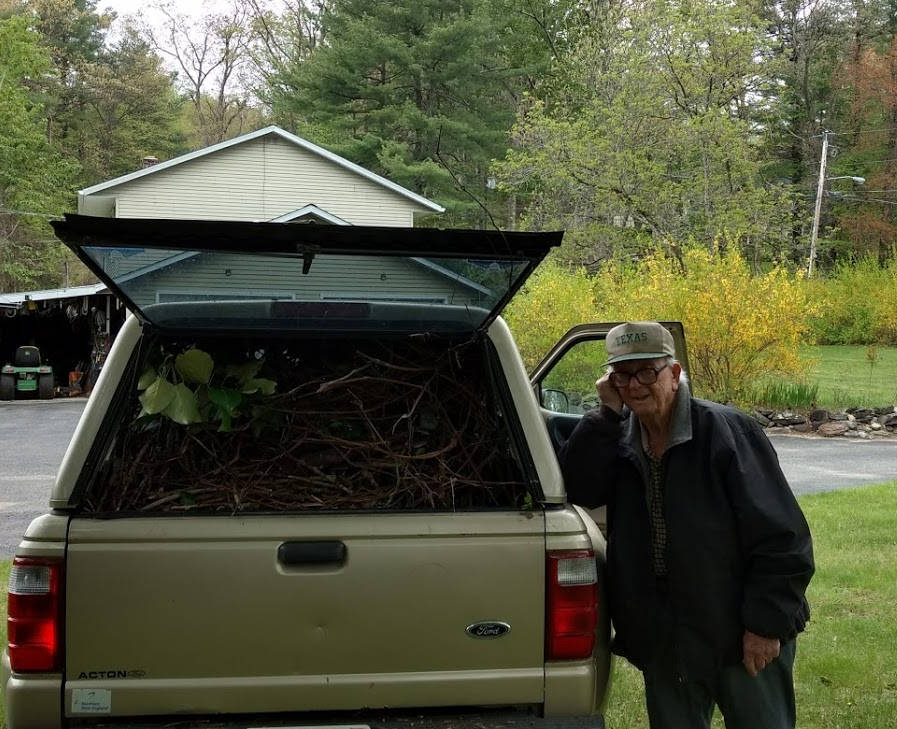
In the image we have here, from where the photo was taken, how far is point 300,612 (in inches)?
107

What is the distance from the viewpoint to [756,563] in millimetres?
2855

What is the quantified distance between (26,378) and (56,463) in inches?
464

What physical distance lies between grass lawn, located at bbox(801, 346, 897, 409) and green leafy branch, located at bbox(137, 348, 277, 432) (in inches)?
655

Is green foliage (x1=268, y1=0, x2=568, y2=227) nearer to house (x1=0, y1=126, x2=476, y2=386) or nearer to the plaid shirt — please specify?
house (x1=0, y1=126, x2=476, y2=386)

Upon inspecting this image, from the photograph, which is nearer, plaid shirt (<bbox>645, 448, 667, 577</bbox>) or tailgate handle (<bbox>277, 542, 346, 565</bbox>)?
tailgate handle (<bbox>277, 542, 346, 565</bbox>)

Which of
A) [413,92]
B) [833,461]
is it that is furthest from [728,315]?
[413,92]

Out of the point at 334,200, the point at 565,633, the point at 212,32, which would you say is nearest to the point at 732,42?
the point at 334,200

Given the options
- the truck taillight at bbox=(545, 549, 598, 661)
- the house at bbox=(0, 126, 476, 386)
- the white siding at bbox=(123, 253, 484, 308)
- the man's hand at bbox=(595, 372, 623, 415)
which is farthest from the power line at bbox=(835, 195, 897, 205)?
the truck taillight at bbox=(545, 549, 598, 661)

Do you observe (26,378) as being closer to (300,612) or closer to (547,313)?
(547,313)

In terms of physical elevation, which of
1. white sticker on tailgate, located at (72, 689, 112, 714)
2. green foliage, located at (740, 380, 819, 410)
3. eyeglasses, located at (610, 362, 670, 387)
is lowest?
green foliage, located at (740, 380, 819, 410)

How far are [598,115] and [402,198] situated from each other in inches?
273

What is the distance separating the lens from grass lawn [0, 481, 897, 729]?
4551 millimetres

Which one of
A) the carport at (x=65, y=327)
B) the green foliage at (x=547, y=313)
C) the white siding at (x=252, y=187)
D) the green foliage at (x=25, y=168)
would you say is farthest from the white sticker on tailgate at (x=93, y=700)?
the green foliage at (x=25, y=168)

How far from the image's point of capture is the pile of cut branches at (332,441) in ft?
10.4
